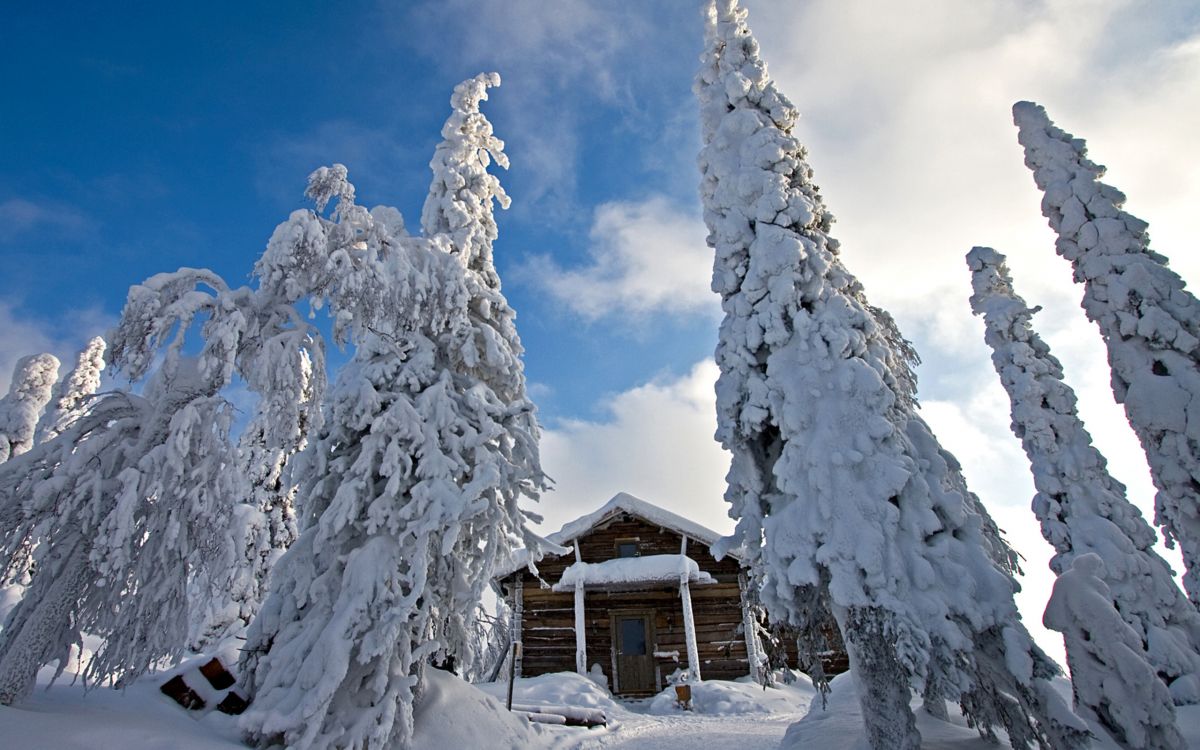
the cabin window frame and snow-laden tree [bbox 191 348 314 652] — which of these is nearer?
snow-laden tree [bbox 191 348 314 652]

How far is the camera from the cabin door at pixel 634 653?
62.3 feet

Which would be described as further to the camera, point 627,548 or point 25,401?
point 25,401

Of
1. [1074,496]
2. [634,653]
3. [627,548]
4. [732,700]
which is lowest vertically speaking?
[732,700]

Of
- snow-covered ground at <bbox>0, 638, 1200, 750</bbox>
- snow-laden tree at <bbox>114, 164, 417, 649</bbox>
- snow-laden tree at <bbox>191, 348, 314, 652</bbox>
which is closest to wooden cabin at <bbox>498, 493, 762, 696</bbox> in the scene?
snow-covered ground at <bbox>0, 638, 1200, 750</bbox>

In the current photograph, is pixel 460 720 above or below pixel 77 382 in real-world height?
below

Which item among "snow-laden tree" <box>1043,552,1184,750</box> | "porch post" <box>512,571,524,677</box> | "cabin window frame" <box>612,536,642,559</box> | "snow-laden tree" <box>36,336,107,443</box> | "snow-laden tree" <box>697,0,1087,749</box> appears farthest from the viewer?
"snow-laden tree" <box>36,336,107,443</box>

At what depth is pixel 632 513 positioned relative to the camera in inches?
834

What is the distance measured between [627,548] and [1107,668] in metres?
16.3

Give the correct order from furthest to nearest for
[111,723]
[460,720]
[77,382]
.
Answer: [77,382], [460,720], [111,723]

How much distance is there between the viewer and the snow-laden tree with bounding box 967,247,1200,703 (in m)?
12.1

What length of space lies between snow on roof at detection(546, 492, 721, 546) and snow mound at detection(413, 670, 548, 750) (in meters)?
11.5

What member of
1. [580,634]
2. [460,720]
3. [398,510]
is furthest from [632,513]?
[398,510]

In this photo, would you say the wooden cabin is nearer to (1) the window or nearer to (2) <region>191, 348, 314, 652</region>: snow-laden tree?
(1) the window

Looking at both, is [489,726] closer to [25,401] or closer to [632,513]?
A: [632,513]
